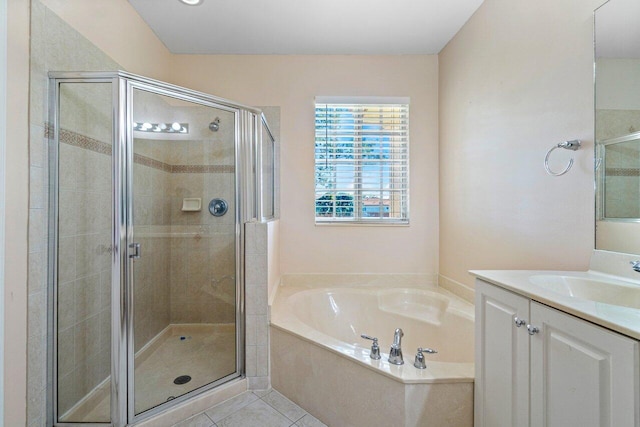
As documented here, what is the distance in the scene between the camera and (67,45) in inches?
53.8

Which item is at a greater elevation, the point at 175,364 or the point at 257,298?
the point at 257,298

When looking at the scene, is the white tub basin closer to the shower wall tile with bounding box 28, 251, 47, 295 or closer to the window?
the window

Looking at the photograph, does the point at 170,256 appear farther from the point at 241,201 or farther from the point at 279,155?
the point at 279,155

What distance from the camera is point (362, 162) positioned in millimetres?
2516

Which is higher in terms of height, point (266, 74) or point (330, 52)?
point (330, 52)

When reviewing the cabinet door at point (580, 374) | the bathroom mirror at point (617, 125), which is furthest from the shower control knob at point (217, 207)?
the bathroom mirror at point (617, 125)

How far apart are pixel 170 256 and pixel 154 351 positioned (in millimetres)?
546

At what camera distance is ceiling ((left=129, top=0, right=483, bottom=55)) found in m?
1.87

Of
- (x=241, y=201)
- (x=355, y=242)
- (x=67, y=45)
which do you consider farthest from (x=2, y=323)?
(x=355, y=242)

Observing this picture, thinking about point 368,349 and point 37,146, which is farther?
point 368,349

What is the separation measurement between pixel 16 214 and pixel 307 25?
6.53 feet

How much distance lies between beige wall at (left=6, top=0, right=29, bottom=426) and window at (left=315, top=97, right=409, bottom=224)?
1781mm

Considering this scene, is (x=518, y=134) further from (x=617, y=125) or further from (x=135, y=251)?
(x=135, y=251)

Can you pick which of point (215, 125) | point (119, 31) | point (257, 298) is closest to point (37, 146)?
point (215, 125)
